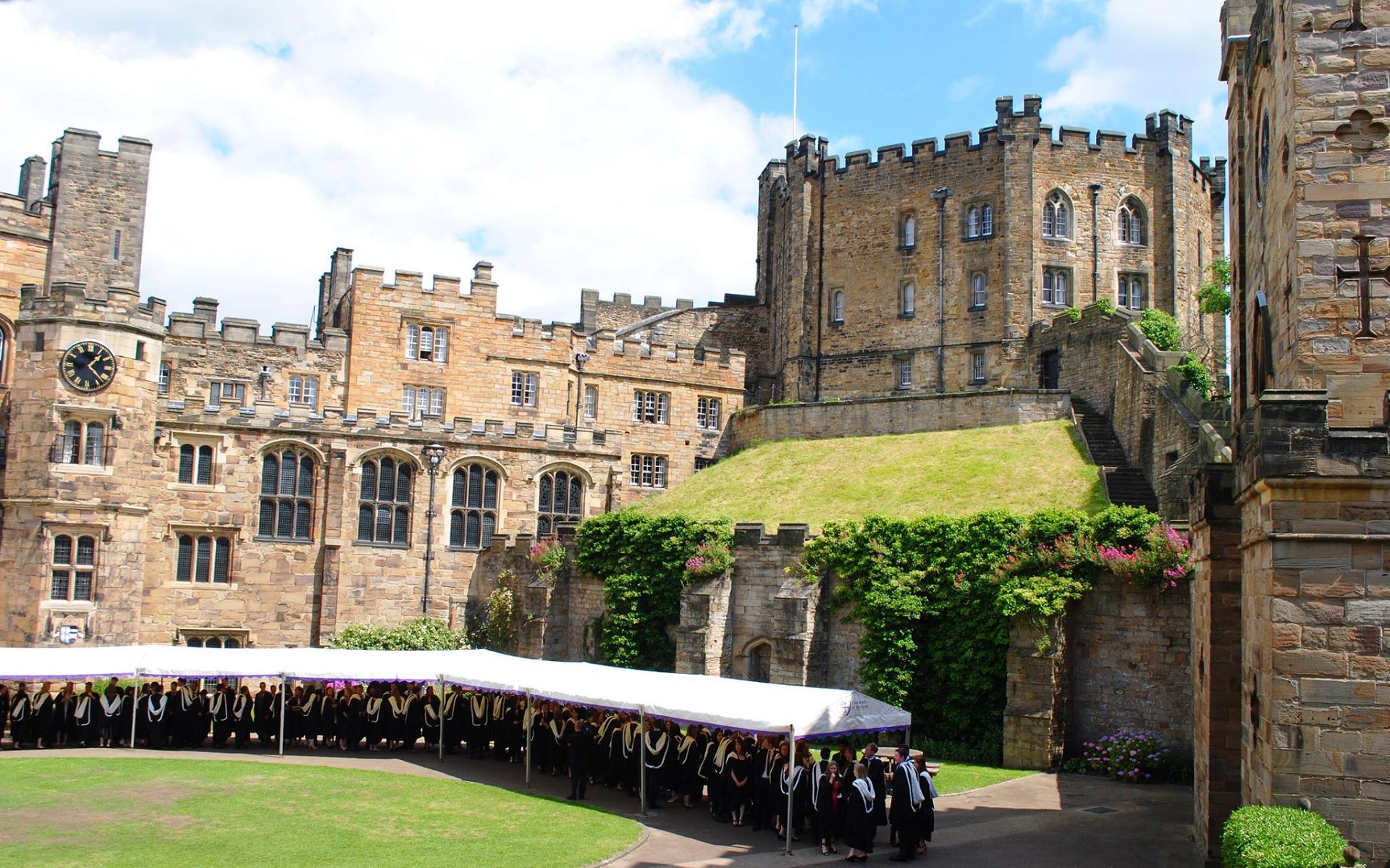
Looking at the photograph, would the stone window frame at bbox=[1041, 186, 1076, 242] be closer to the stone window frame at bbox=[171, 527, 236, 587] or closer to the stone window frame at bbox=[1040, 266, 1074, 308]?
the stone window frame at bbox=[1040, 266, 1074, 308]

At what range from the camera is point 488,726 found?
26.9 meters

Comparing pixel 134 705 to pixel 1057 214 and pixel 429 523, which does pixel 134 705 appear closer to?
pixel 429 523

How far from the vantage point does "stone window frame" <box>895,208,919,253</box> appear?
50594 millimetres

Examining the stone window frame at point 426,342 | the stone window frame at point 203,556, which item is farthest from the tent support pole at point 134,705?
the stone window frame at point 426,342

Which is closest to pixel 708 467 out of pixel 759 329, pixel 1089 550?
pixel 759 329

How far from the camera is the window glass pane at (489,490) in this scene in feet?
141

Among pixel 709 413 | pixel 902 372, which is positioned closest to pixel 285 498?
pixel 709 413

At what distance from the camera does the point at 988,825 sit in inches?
773

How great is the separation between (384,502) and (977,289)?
77.0 feet

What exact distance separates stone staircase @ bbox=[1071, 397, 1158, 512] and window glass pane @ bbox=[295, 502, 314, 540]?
2392 cm

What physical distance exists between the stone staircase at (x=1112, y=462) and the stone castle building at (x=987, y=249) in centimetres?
652

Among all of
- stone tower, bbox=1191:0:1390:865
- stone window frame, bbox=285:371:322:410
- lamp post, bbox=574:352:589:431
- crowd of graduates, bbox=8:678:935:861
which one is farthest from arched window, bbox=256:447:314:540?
stone tower, bbox=1191:0:1390:865

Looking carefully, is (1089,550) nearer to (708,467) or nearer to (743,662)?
(743,662)

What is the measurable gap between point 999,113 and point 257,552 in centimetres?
3102
